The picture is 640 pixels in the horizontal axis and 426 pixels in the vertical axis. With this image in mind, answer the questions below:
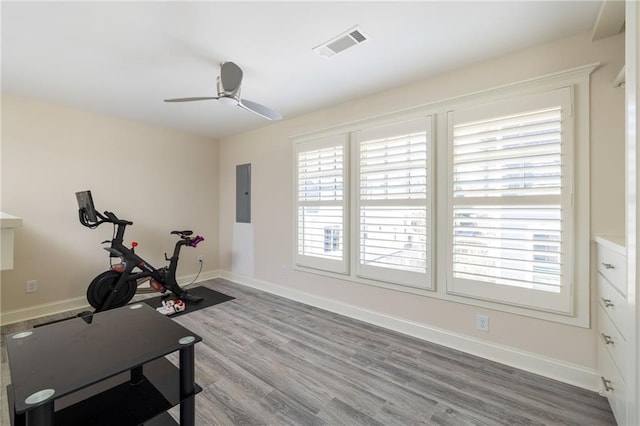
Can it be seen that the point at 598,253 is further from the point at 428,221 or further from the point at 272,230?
the point at 272,230

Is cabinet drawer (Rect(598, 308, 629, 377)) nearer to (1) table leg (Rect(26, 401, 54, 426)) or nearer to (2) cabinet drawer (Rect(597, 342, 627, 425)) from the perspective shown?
(2) cabinet drawer (Rect(597, 342, 627, 425))

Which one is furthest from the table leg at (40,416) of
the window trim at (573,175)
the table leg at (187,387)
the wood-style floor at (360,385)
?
the window trim at (573,175)

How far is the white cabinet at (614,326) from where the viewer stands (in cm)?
127

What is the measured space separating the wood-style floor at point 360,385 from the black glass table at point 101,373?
439mm

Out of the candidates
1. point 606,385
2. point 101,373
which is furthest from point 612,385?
point 101,373

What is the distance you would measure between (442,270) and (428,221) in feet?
1.53

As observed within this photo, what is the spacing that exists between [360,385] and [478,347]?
1.13 meters

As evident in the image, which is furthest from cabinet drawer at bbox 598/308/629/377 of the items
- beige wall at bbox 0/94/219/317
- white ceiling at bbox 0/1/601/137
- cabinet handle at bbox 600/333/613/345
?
beige wall at bbox 0/94/219/317

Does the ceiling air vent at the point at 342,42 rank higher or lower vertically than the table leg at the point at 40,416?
higher

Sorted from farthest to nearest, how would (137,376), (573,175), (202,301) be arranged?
(202,301), (573,175), (137,376)

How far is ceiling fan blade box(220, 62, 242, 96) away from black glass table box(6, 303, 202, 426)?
1.86 meters

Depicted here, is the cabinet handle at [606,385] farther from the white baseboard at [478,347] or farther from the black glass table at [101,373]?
the black glass table at [101,373]

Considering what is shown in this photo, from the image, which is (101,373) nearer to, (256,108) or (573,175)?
(256,108)

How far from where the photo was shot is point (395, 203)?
2785mm
